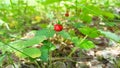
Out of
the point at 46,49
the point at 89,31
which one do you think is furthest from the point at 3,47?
the point at 89,31

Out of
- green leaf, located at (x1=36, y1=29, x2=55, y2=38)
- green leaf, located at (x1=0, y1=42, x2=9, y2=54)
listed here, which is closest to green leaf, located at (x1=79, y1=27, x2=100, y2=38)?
green leaf, located at (x1=36, y1=29, x2=55, y2=38)

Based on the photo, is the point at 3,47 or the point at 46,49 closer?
the point at 3,47

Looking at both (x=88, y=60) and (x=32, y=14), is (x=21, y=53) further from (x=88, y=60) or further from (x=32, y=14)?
(x=32, y=14)

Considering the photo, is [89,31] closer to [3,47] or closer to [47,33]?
[47,33]

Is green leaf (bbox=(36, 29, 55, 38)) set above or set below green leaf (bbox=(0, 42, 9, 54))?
below

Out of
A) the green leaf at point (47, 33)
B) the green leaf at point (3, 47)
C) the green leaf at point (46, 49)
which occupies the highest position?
the green leaf at point (3, 47)

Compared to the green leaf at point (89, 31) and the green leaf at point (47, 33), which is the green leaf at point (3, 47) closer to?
the green leaf at point (47, 33)

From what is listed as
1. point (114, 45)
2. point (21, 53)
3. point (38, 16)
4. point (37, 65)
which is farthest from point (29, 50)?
point (38, 16)

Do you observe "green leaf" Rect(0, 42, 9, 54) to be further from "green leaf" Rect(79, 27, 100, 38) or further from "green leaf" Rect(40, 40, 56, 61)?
"green leaf" Rect(79, 27, 100, 38)

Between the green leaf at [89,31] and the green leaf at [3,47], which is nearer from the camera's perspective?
the green leaf at [3,47]

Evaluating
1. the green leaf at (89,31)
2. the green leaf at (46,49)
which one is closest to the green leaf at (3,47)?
the green leaf at (46,49)

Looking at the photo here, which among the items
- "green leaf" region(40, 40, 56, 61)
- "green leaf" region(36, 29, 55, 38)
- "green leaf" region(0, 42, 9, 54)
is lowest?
"green leaf" region(40, 40, 56, 61)
